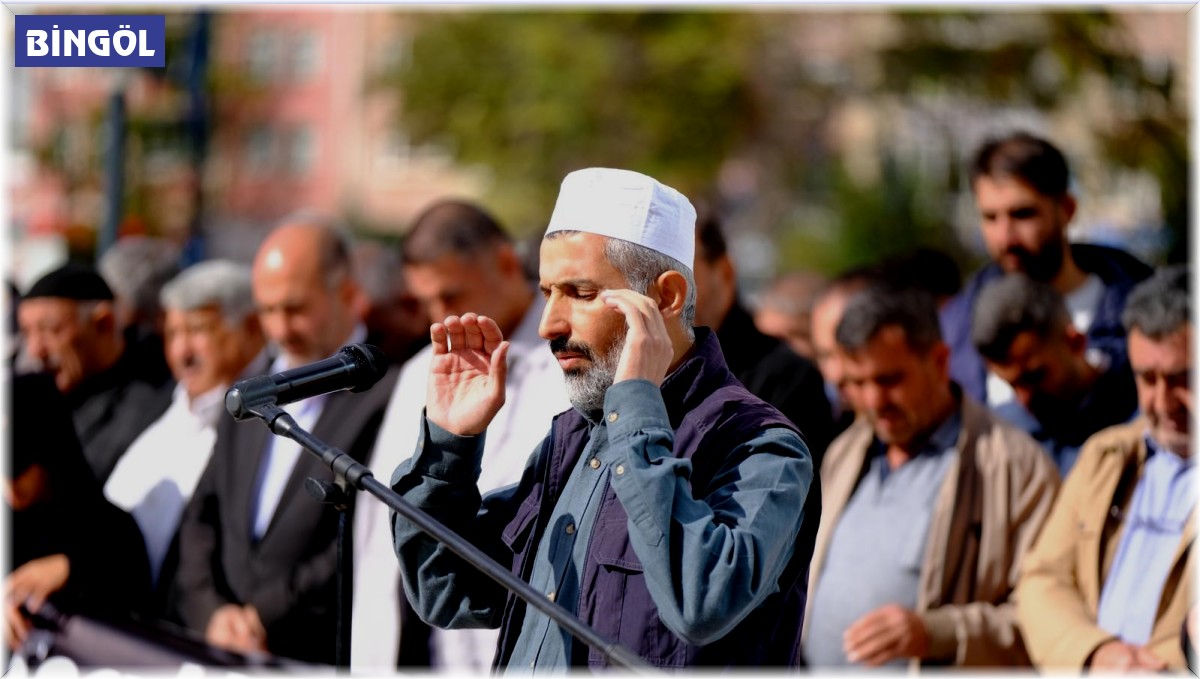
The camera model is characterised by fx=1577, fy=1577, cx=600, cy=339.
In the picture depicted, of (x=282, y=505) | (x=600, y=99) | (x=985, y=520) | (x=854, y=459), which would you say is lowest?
(x=282, y=505)

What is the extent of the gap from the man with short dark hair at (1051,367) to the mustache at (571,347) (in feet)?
8.55

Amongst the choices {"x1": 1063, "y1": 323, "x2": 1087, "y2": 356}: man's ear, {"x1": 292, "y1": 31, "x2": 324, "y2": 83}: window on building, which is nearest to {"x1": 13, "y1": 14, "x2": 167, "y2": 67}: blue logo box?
{"x1": 1063, "y1": 323, "x2": 1087, "y2": 356}: man's ear

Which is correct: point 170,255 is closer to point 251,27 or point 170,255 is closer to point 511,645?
point 511,645

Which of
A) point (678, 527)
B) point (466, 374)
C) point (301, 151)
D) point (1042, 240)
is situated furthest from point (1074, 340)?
point (301, 151)

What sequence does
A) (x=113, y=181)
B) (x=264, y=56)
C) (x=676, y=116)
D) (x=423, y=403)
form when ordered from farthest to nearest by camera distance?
(x=264, y=56), (x=676, y=116), (x=113, y=181), (x=423, y=403)

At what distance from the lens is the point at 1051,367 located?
16.7 feet

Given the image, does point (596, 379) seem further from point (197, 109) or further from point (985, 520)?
point (197, 109)

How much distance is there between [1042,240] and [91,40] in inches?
124

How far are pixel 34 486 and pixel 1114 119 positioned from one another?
10.3m

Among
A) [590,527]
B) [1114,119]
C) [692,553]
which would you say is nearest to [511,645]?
[590,527]

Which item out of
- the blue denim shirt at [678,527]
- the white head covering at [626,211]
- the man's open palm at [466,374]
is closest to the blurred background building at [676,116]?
the man's open palm at [466,374]

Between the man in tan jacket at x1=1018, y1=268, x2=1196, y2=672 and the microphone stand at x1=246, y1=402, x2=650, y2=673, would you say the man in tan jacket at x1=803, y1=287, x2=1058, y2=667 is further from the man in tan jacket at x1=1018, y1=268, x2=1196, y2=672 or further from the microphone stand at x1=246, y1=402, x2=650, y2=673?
the microphone stand at x1=246, y1=402, x2=650, y2=673

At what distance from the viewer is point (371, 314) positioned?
276 inches

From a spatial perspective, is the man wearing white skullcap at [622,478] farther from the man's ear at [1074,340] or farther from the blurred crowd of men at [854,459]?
the man's ear at [1074,340]
